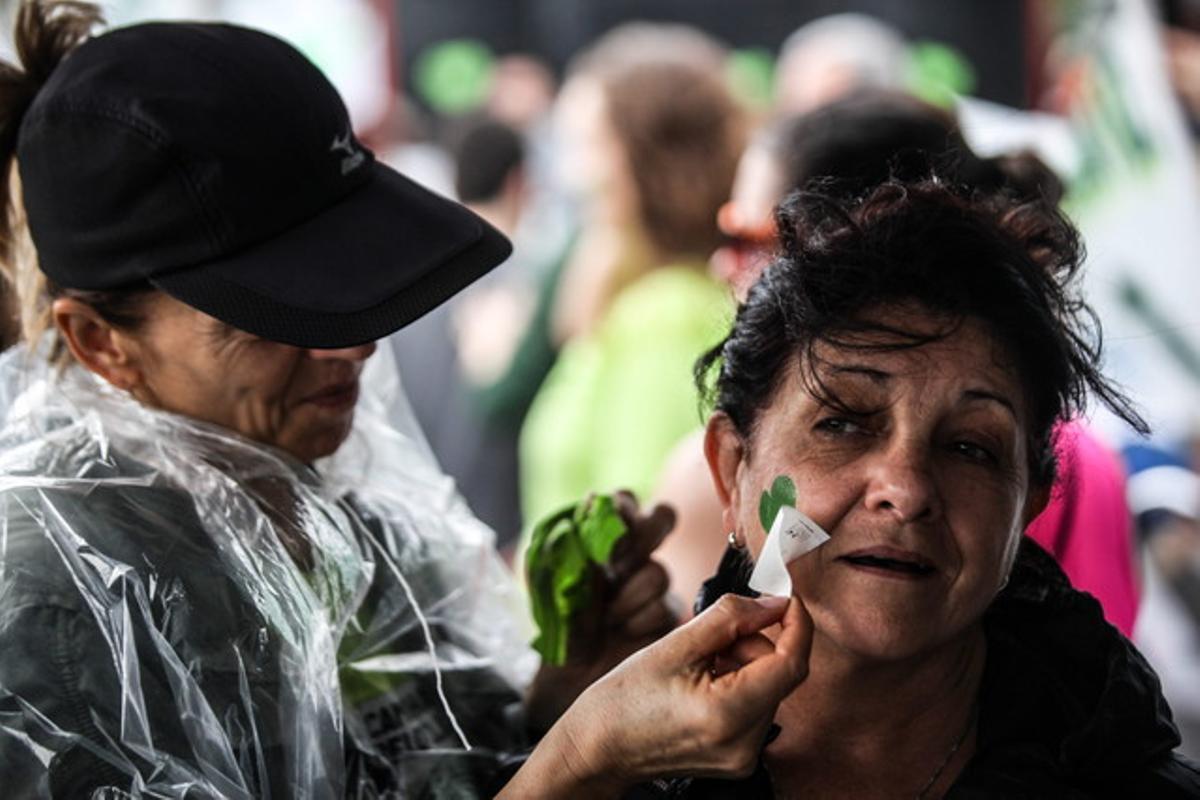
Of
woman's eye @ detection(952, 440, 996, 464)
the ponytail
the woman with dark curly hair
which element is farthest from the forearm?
the ponytail

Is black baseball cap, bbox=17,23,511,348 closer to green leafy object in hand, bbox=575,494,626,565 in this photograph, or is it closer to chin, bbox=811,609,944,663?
green leafy object in hand, bbox=575,494,626,565

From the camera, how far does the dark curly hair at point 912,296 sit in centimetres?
158

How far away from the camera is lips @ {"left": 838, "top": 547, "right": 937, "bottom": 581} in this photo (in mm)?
1485

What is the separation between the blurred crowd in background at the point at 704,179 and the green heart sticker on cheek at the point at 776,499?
28 centimetres

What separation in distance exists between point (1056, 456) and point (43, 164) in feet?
3.49

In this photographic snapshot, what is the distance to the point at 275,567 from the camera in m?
1.66

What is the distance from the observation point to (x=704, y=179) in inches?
135

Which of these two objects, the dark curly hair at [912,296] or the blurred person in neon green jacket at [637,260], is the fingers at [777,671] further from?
the blurred person in neon green jacket at [637,260]

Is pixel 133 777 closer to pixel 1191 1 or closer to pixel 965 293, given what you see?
pixel 965 293

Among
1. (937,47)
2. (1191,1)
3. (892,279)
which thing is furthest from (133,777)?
(937,47)

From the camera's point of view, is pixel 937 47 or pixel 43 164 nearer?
pixel 43 164

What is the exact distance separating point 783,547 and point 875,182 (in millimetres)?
526

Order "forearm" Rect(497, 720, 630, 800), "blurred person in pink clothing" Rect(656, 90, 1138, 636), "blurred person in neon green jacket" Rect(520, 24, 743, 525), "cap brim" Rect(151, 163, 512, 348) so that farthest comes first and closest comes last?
1. "blurred person in neon green jacket" Rect(520, 24, 743, 525)
2. "blurred person in pink clothing" Rect(656, 90, 1138, 636)
3. "cap brim" Rect(151, 163, 512, 348)
4. "forearm" Rect(497, 720, 630, 800)

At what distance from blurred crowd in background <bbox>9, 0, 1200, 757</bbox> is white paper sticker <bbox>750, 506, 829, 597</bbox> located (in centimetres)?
39
